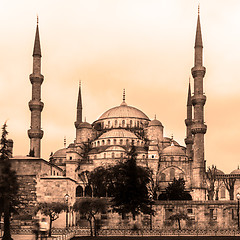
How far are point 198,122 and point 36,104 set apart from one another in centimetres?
1743

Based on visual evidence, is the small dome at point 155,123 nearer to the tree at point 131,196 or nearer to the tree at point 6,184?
the tree at point 131,196

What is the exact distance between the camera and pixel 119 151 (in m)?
65.6

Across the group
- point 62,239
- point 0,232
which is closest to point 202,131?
point 0,232

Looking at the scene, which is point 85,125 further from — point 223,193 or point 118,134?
point 223,193

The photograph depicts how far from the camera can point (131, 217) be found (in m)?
43.3

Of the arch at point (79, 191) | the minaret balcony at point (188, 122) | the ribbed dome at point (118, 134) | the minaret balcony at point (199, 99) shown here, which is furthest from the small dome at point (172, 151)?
the arch at point (79, 191)

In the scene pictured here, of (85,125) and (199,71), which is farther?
(85,125)

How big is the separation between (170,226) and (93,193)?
16786 millimetres

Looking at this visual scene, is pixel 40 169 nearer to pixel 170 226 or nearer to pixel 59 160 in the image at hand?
pixel 170 226

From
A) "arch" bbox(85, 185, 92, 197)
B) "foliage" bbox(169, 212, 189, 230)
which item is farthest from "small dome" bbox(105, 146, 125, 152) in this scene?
"foliage" bbox(169, 212, 189, 230)

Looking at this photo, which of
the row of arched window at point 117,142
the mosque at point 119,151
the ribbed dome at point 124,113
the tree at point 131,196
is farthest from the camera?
the ribbed dome at point 124,113

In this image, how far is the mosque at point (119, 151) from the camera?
4267cm

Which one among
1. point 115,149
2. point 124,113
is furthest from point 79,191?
point 124,113

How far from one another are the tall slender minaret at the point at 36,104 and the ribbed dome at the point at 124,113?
67.6 ft
